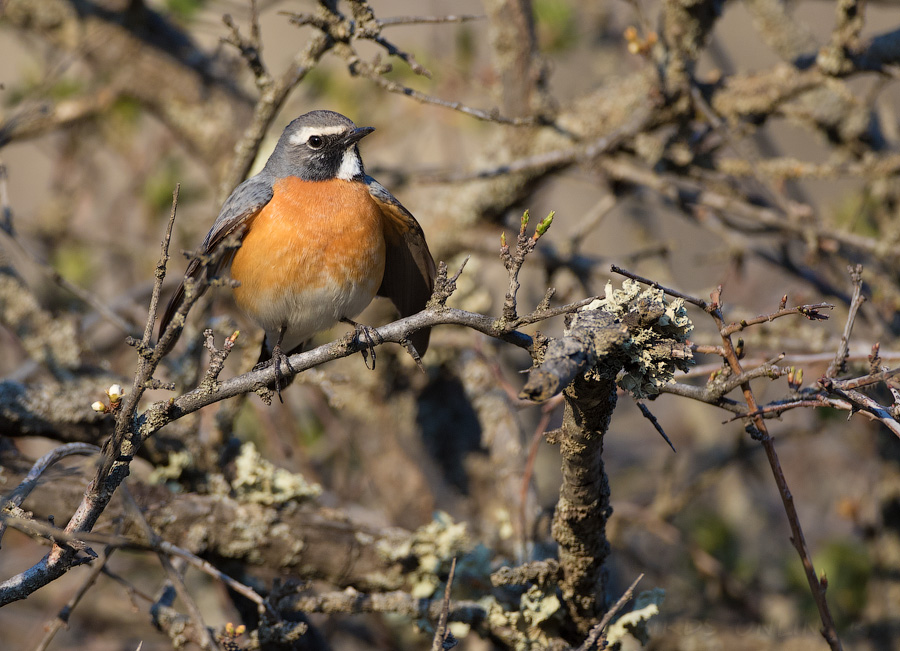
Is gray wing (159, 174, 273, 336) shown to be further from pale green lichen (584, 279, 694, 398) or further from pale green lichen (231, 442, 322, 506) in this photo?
pale green lichen (584, 279, 694, 398)

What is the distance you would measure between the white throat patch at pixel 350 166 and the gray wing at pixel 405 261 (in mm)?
76

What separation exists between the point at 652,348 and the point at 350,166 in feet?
7.69

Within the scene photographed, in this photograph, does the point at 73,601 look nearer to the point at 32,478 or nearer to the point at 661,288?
the point at 32,478

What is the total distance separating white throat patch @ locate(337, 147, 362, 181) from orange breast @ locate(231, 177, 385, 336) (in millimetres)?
183

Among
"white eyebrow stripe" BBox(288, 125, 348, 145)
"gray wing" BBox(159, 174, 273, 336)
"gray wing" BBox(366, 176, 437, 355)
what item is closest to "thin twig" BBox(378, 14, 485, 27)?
"white eyebrow stripe" BBox(288, 125, 348, 145)

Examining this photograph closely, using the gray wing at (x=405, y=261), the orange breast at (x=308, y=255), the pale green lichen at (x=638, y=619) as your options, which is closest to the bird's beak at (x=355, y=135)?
the gray wing at (x=405, y=261)

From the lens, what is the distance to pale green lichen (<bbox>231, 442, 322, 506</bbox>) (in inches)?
151

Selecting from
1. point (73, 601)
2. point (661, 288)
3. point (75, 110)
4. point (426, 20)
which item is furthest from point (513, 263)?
point (75, 110)

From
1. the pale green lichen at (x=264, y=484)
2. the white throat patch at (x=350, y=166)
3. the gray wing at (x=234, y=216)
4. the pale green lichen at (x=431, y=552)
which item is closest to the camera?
the gray wing at (x=234, y=216)

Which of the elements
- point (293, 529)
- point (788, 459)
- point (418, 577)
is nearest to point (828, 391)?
point (418, 577)

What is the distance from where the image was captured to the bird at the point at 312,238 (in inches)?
142

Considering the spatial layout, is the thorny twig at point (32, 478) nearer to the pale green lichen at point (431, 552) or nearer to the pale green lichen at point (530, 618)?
the pale green lichen at point (431, 552)

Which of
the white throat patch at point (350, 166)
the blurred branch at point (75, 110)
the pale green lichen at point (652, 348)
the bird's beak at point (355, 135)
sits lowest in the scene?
the pale green lichen at point (652, 348)

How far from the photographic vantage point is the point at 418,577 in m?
3.80
